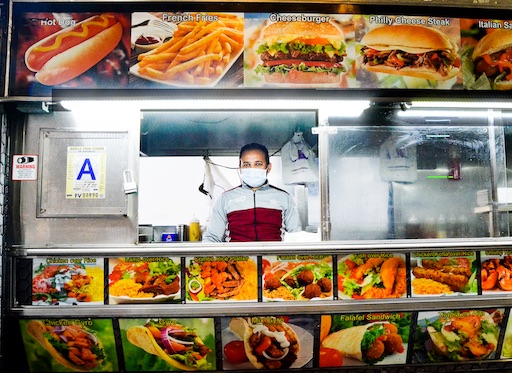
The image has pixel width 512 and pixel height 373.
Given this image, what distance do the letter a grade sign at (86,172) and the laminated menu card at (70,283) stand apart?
684 mm

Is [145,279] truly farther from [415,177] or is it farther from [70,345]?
[415,177]

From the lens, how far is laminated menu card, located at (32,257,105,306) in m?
4.33

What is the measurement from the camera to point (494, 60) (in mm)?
4531

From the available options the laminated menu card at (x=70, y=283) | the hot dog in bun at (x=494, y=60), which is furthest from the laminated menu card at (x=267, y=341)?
the hot dog in bun at (x=494, y=60)

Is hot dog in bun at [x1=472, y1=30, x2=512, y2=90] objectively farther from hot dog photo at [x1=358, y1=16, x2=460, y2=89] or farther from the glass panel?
the glass panel

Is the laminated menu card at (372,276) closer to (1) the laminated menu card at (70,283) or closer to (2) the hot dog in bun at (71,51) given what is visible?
(1) the laminated menu card at (70,283)

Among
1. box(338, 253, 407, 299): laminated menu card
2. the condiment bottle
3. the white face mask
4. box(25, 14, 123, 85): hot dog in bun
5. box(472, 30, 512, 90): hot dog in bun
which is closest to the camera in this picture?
box(25, 14, 123, 85): hot dog in bun

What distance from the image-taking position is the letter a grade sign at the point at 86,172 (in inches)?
177

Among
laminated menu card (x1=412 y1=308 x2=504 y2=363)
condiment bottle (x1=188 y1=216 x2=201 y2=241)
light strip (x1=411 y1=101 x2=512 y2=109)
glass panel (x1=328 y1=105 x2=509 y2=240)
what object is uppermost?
light strip (x1=411 y1=101 x2=512 y2=109)

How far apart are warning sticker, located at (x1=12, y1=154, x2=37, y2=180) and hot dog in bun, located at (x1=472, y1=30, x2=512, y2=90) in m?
4.76

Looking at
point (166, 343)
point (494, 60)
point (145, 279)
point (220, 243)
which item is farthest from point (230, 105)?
point (494, 60)

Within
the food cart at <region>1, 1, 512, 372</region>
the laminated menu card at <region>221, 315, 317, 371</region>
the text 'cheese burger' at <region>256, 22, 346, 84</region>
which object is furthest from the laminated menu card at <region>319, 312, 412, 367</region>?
the text 'cheese burger' at <region>256, 22, 346, 84</region>

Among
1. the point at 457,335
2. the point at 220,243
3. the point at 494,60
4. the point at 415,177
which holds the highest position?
the point at 494,60

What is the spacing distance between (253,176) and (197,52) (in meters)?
1.53
